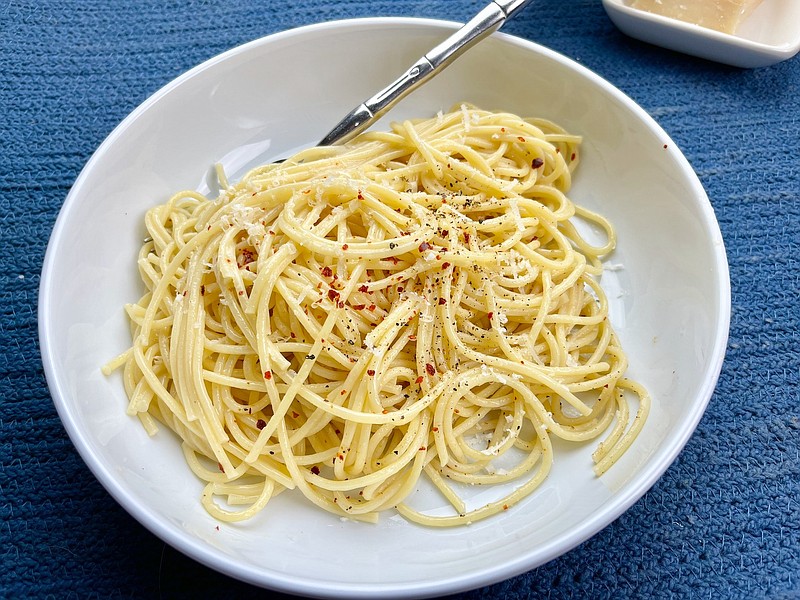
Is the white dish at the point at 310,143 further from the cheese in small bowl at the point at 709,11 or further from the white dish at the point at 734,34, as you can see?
the cheese in small bowl at the point at 709,11

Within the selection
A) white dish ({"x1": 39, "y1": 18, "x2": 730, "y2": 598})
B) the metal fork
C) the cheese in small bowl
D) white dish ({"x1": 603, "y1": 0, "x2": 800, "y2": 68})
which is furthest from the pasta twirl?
the cheese in small bowl

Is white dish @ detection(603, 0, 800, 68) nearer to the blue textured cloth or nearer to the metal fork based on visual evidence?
the blue textured cloth

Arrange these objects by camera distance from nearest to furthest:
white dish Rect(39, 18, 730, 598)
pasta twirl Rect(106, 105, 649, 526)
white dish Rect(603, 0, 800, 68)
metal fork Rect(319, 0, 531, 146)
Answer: white dish Rect(39, 18, 730, 598) < pasta twirl Rect(106, 105, 649, 526) < metal fork Rect(319, 0, 531, 146) < white dish Rect(603, 0, 800, 68)

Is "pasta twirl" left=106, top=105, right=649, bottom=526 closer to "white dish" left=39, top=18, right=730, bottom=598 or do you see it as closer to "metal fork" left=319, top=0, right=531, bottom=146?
"white dish" left=39, top=18, right=730, bottom=598

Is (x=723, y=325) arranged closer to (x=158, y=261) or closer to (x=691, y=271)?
(x=691, y=271)

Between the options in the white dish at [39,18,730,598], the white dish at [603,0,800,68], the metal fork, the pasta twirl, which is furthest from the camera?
the white dish at [603,0,800,68]

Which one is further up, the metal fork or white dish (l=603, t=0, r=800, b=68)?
the metal fork

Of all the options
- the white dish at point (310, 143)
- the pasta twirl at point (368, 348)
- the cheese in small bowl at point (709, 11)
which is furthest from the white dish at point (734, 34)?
the pasta twirl at point (368, 348)

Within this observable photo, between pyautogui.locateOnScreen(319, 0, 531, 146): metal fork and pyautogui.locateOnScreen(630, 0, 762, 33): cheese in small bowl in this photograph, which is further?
pyautogui.locateOnScreen(630, 0, 762, 33): cheese in small bowl
